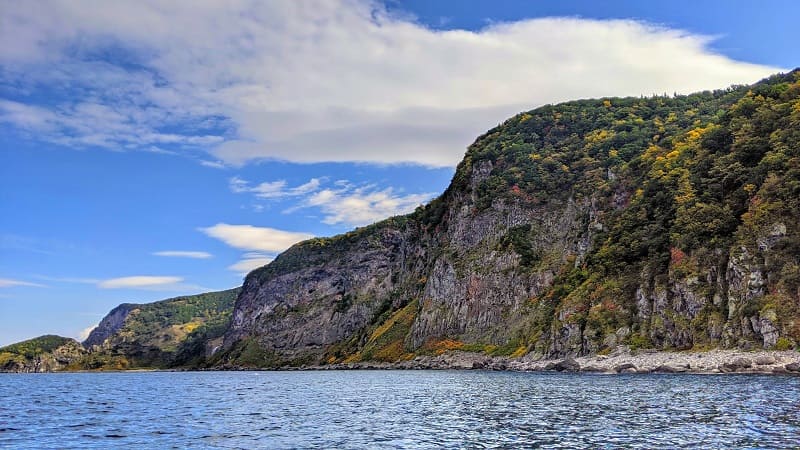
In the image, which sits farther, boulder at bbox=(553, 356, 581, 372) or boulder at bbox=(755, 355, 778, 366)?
boulder at bbox=(553, 356, 581, 372)

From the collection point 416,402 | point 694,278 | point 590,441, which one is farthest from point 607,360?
point 590,441

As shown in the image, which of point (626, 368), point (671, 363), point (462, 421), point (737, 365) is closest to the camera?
point (462, 421)

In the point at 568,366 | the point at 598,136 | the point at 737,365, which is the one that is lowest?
the point at 568,366

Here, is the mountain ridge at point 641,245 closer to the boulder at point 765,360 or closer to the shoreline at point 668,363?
the shoreline at point 668,363

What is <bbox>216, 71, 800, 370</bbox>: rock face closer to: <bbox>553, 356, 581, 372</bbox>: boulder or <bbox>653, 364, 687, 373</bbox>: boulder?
<bbox>553, 356, 581, 372</bbox>: boulder

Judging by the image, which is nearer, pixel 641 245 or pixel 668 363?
pixel 668 363

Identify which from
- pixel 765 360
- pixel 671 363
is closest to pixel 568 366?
pixel 671 363

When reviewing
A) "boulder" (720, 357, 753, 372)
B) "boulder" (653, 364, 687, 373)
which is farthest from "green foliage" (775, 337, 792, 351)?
"boulder" (653, 364, 687, 373)

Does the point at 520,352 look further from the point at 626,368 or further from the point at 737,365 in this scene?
the point at 737,365

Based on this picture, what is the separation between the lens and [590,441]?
30.9 metres

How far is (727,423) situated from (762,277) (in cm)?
6270

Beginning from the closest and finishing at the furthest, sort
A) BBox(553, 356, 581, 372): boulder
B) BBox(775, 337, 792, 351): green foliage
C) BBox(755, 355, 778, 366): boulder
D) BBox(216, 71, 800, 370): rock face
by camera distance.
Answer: BBox(755, 355, 778, 366): boulder, BBox(775, 337, 792, 351): green foliage, BBox(216, 71, 800, 370): rock face, BBox(553, 356, 581, 372): boulder

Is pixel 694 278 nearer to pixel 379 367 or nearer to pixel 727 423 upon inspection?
pixel 727 423

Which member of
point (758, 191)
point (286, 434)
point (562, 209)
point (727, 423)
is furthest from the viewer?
point (562, 209)
